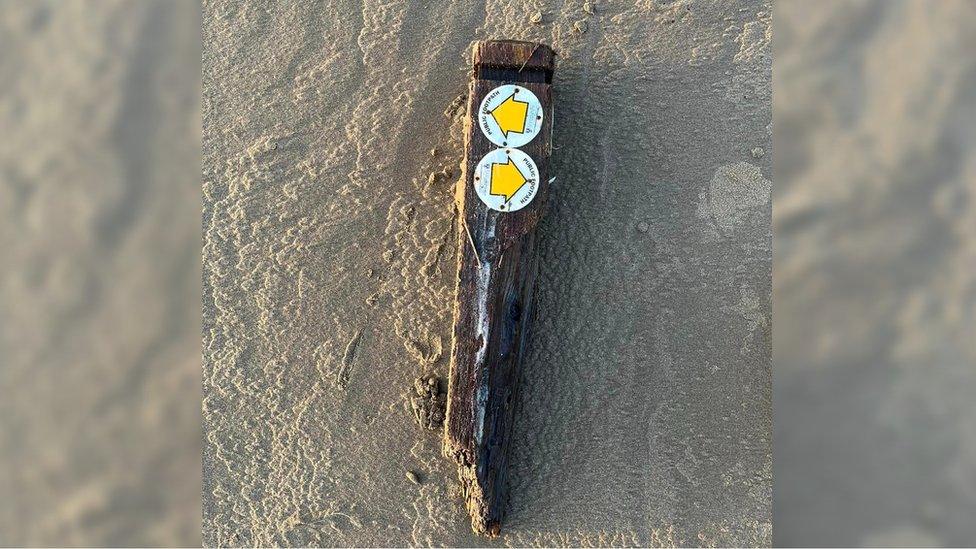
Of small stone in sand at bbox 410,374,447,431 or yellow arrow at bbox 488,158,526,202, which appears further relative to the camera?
small stone in sand at bbox 410,374,447,431

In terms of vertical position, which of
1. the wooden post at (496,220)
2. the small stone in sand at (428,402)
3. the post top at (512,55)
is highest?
the post top at (512,55)

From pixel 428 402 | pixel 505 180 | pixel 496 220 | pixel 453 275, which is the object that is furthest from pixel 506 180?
pixel 428 402

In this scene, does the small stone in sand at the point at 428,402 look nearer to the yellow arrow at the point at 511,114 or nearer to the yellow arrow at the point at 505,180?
the yellow arrow at the point at 505,180

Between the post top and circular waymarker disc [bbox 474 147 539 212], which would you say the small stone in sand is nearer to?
circular waymarker disc [bbox 474 147 539 212]

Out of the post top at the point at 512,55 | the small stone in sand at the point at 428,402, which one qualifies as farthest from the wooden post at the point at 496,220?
the small stone in sand at the point at 428,402

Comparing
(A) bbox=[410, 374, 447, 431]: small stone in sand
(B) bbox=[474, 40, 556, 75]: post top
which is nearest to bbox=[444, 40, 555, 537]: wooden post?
(B) bbox=[474, 40, 556, 75]: post top
